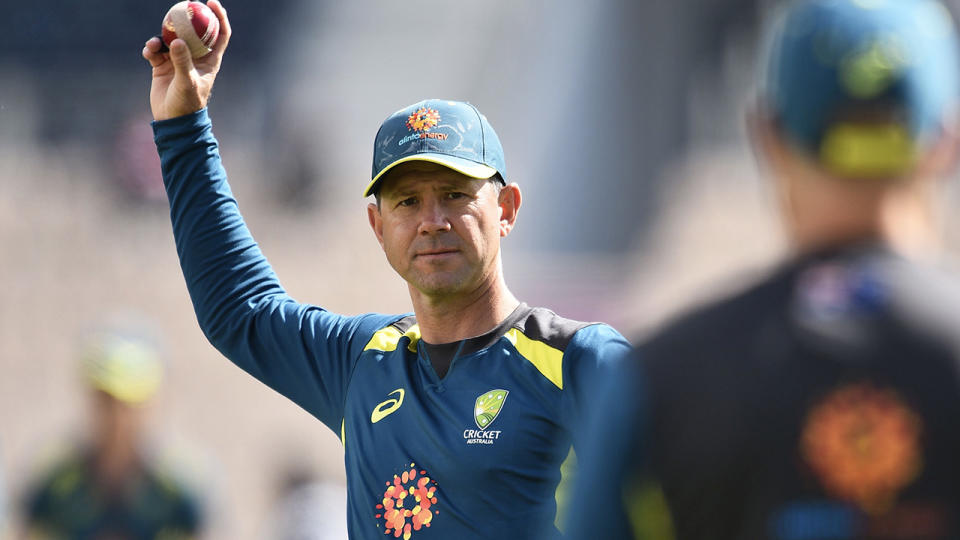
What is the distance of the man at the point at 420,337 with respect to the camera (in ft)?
10.9

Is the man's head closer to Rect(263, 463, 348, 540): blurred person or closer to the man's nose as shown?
the man's nose

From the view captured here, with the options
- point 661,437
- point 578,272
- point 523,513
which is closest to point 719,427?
point 661,437

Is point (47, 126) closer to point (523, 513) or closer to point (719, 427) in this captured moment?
point (523, 513)

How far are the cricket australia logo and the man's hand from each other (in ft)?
3.99

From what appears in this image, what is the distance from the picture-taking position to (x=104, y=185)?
1358cm

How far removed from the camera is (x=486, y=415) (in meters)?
3.39

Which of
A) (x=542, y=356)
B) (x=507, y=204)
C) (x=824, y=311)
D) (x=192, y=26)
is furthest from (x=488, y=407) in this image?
(x=824, y=311)

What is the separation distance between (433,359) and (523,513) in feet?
1.74

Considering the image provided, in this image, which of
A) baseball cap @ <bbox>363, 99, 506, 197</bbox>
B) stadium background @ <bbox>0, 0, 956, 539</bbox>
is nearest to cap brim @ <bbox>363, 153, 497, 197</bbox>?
baseball cap @ <bbox>363, 99, 506, 197</bbox>

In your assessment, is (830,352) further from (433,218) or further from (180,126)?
(180,126)

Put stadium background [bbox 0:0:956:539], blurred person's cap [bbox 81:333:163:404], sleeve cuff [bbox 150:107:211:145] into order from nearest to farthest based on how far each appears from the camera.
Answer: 1. sleeve cuff [bbox 150:107:211:145]
2. blurred person's cap [bbox 81:333:163:404]
3. stadium background [bbox 0:0:956:539]

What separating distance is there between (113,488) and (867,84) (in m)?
5.99

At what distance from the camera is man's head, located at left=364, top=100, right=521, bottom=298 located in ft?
11.8

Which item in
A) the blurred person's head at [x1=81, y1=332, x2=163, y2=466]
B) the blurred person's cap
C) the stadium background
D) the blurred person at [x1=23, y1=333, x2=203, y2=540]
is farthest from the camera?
the stadium background
